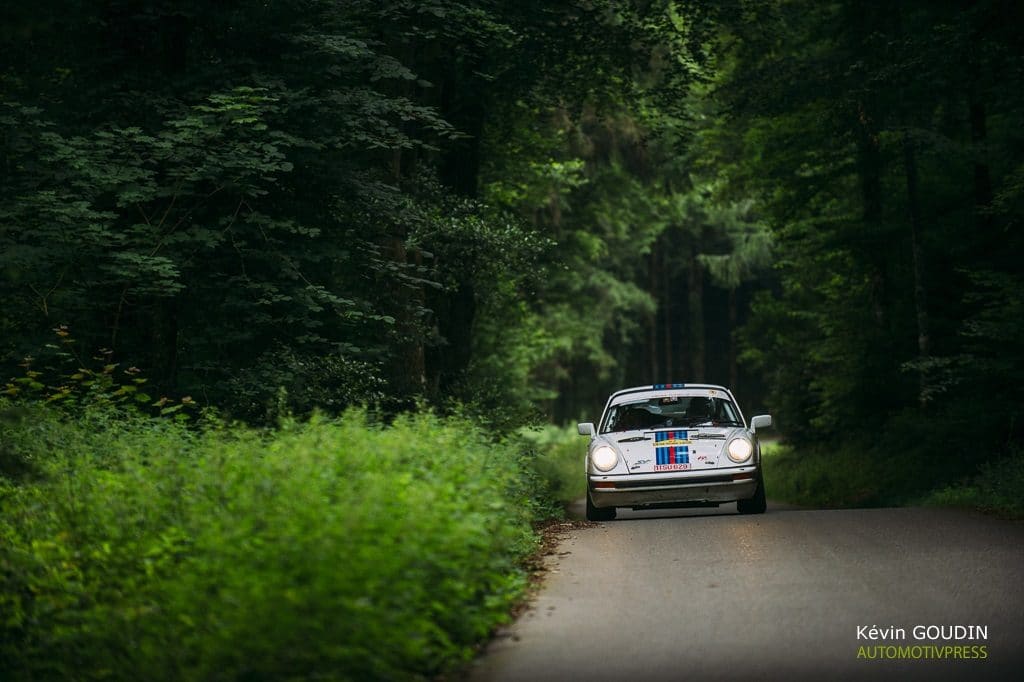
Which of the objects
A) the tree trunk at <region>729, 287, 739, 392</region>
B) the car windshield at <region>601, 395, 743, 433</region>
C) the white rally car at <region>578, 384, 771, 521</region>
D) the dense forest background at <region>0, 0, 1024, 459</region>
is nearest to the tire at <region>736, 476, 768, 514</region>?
the white rally car at <region>578, 384, 771, 521</region>

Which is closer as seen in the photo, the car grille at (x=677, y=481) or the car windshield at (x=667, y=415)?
the car grille at (x=677, y=481)

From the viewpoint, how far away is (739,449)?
16.1 metres

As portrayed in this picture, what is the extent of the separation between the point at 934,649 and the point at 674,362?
7309 centimetres

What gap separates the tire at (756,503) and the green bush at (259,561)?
5720mm

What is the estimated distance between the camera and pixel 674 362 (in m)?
80.7

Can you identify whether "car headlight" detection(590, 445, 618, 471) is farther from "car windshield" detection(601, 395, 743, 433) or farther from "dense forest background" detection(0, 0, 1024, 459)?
"dense forest background" detection(0, 0, 1024, 459)

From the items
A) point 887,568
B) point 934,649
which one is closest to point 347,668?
point 934,649

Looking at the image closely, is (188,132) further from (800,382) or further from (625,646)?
(800,382)

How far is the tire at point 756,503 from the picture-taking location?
1681 centimetres

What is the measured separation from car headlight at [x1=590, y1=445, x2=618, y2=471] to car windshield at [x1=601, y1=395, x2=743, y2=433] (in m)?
0.69

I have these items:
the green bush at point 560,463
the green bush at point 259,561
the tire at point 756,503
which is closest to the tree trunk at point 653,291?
the green bush at point 560,463

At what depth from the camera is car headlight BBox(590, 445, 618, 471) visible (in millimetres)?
16156

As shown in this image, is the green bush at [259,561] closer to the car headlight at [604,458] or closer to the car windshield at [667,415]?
the car headlight at [604,458]

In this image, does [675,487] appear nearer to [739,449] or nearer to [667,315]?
[739,449]
